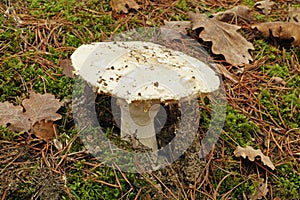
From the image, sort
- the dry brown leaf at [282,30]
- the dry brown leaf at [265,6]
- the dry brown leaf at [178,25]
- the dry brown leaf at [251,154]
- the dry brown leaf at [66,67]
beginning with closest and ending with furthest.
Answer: the dry brown leaf at [251,154]
the dry brown leaf at [66,67]
the dry brown leaf at [178,25]
the dry brown leaf at [282,30]
the dry brown leaf at [265,6]

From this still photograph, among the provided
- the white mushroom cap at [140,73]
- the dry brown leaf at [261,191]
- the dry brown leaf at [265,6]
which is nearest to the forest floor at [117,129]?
the dry brown leaf at [261,191]

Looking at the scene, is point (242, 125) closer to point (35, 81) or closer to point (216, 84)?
point (216, 84)

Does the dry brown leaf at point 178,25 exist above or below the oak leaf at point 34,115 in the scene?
above

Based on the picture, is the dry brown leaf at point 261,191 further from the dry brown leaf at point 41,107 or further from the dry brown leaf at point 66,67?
the dry brown leaf at point 66,67

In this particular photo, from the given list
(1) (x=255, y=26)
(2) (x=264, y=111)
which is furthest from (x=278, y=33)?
(2) (x=264, y=111)

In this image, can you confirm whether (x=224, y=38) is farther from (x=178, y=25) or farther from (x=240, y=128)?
(x=240, y=128)

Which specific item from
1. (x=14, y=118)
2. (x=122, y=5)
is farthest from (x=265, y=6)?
(x=14, y=118)
